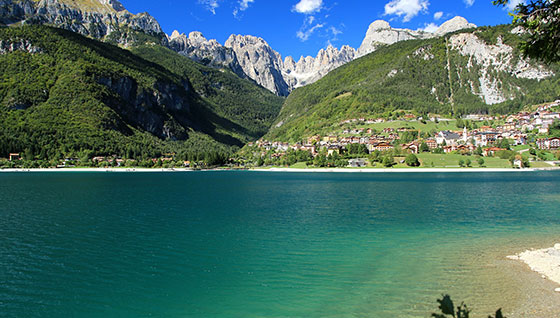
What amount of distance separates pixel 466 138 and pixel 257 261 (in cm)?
16031

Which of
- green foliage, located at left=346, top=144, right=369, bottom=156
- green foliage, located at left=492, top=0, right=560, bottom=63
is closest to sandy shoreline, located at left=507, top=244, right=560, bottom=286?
green foliage, located at left=492, top=0, right=560, bottom=63

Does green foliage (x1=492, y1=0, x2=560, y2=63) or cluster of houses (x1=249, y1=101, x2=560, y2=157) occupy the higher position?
cluster of houses (x1=249, y1=101, x2=560, y2=157)

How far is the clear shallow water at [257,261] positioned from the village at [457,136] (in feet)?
379

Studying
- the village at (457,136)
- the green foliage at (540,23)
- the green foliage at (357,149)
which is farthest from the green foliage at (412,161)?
the green foliage at (540,23)

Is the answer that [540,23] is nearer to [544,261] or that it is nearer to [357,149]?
[544,261]

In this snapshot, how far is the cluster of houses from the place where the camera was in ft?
477

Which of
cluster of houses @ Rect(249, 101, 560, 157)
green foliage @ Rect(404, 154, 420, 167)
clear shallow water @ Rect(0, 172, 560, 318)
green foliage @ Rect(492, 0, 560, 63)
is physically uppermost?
cluster of houses @ Rect(249, 101, 560, 157)

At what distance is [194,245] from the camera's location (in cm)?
2391

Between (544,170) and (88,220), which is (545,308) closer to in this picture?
(88,220)

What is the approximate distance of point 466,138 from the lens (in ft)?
513

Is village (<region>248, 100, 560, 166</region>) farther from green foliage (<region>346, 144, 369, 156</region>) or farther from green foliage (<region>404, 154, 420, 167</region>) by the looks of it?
green foliage (<region>404, 154, 420, 167</region>)

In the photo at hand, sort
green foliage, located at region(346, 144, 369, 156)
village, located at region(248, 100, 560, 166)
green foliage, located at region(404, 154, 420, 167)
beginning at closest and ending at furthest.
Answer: green foliage, located at region(404, 154, 420, 167)
village, located at region(248, 100, 560, 166)
green foliage, located at region(346, 144, 369, 156)

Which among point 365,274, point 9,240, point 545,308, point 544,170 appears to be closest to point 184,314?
point 365,274

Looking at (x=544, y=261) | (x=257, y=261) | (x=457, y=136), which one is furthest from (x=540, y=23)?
(x=457, y=136)
